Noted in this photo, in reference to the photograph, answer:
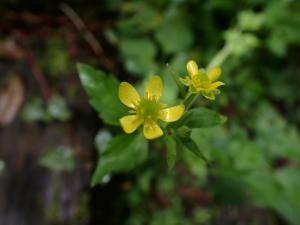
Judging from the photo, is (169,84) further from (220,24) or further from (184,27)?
(220,24)

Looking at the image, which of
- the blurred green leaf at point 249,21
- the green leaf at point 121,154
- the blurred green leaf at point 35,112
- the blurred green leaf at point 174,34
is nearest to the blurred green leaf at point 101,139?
the blurred green leaf at point 35,112

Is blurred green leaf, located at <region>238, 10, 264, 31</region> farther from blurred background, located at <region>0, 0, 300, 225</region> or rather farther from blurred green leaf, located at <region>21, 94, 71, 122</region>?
blurred green leaf, located at <region>21, 94, 71, 122</region>

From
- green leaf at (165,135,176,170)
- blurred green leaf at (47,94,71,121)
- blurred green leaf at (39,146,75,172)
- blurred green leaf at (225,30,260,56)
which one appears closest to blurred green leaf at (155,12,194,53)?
blurred green leaf at (225,30,260,56)

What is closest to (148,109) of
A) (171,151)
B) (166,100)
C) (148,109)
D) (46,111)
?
(148,109)

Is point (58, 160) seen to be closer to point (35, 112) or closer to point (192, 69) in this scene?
point (35, 112)

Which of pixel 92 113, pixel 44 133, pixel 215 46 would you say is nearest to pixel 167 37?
pixel 215 46

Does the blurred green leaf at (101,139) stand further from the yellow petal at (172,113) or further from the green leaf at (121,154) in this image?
the yellow petal at (172,113)
